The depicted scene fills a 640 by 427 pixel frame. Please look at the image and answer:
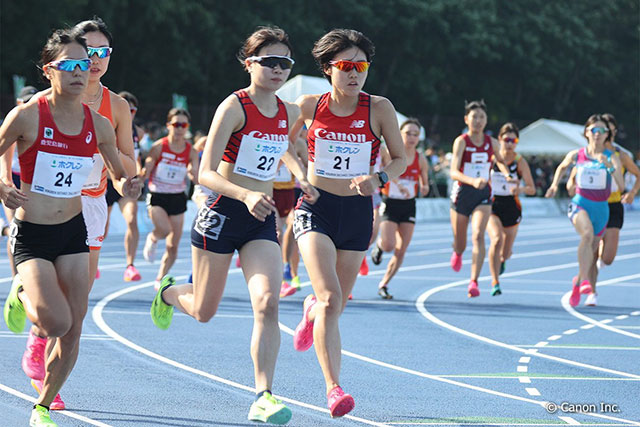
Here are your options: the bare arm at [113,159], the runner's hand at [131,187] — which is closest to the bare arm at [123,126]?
the bare arm at [113,159]

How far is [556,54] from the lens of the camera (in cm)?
6425

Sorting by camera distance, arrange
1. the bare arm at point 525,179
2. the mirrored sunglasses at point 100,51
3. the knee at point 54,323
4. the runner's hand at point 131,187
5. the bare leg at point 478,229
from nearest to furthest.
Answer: the knee at point 54,323, the runner's hand at point 131,187, the mirrored sunglasses at point 100,51, the bare leg at point 478,229, the bare arm at point 525,179

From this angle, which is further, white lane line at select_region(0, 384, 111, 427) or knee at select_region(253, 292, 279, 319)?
white lane line at select_region(0, 384, 111, 427)

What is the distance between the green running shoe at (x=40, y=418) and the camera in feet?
19.6

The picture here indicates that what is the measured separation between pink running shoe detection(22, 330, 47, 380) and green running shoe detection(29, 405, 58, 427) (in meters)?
0.54

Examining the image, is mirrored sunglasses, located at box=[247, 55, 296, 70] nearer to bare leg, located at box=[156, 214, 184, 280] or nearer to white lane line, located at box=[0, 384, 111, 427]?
white lane line, located at box=[0, 384, 111, 427]

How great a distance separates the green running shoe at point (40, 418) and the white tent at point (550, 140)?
132 feet

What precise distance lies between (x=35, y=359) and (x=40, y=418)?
704 mm

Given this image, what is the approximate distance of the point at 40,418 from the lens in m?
6.02

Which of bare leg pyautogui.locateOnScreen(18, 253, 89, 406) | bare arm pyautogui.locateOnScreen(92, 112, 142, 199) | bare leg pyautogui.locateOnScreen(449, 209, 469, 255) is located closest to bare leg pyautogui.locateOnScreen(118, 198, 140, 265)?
bare leg pyautogui.locateOnScreen(449, 209, 469, 255)

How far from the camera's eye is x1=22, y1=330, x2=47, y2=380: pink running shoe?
21.8ft

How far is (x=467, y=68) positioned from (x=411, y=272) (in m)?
45.9

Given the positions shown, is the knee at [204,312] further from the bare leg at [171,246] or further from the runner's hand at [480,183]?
the bare leg at [171,246]

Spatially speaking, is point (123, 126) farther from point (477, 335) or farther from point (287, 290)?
point (287, 290)
